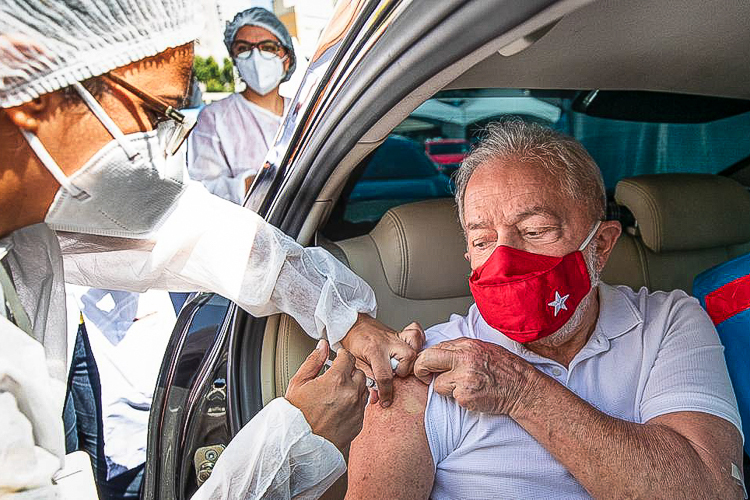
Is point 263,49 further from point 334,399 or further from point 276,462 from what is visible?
point 276,462

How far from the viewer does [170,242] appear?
167 centimetres

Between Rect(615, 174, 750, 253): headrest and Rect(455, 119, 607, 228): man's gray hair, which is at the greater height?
Rect(455, 119, 607, 228): man's gray hair

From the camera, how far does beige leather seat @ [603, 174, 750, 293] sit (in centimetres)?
255

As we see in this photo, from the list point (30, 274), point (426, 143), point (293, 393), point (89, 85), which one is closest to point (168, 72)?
point (89, 85)

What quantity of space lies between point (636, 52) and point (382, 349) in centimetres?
114

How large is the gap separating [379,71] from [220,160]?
2000mm

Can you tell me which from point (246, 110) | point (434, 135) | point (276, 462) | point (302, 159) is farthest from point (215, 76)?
point (276, 462)

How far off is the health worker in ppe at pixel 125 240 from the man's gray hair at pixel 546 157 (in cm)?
53

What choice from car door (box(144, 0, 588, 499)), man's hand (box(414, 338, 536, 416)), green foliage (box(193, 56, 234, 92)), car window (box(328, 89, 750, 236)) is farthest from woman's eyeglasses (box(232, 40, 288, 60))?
man's hand (box(414, 338, 536, 416))

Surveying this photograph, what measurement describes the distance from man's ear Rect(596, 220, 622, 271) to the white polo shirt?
0.15m

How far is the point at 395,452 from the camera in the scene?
72.0 inches

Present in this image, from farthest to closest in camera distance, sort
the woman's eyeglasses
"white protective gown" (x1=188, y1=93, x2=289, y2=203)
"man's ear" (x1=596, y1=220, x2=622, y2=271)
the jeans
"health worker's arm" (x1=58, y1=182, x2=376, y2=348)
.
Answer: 1. the woman's eyeglasses
2. "white protective gown" (x1=188, y1=93, x2=289, y2=203)
3. the jeans
4. "man's ear" (x1=596, y1=220, x2=622, y2=271)
5. "health worker's arm" (x1=58, y1=182, x2=376, y2=348)

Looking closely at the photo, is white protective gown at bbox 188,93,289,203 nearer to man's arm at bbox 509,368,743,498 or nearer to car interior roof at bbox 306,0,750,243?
car interior roof at bbox 306,0,750,243

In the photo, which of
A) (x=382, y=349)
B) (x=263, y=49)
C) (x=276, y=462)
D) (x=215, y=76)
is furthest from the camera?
(x=215, y=76)
